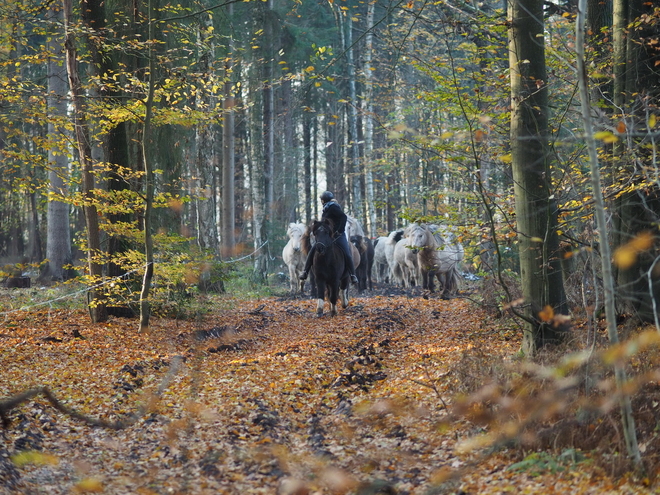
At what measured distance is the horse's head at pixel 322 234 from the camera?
13.7m

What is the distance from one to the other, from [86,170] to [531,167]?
25.4ft

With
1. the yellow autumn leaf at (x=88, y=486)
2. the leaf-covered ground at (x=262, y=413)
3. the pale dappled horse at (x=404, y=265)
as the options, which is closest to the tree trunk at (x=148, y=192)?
the leaf-covered ground at (x=262, y=413)

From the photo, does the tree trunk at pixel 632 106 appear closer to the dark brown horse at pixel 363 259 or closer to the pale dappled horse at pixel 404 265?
the pale dappled horse at pixel 404 265

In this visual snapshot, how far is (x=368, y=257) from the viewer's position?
2370 centimetres

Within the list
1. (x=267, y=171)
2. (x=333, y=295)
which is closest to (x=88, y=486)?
(x=333, y=295)

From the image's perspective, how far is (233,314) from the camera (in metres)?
14.6

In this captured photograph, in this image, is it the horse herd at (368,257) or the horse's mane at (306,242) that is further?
the horse's mane at (306,242)

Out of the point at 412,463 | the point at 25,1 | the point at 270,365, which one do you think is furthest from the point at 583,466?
the point at 25,1

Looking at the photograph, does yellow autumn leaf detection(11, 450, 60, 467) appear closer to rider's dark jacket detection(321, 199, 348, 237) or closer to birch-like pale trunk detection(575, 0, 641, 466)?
birch-like pale trunk detection(575, 0, 641, 466)

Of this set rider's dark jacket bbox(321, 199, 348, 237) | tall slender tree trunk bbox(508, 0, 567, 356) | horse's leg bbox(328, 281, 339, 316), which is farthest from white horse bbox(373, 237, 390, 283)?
tall slender tree trunk bbox(508, 0, 567, 356)

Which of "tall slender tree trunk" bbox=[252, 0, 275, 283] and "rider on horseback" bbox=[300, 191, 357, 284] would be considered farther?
"tall slender tree trunk" bbox=[252, 0, 275, 283]

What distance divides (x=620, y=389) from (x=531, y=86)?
4.18 meters

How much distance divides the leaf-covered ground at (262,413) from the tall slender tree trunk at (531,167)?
0.81 metres

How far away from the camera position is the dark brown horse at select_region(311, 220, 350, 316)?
13.8 metres
